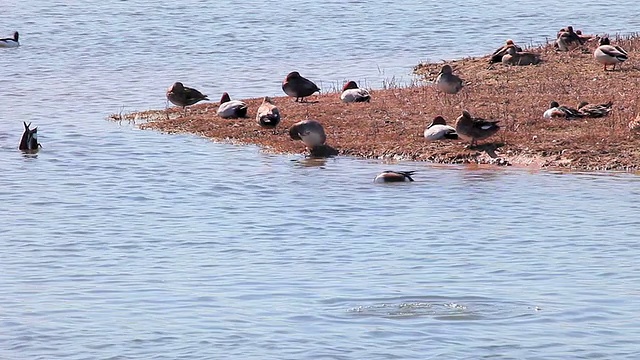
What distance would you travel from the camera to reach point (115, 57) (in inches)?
1342

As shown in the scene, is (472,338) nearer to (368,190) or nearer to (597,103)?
(368,190)

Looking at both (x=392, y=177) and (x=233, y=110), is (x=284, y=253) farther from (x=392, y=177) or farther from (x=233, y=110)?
(x=233, y=110)

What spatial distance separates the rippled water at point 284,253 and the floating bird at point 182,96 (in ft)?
3.29

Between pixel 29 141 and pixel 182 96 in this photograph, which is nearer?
pixel 29 141

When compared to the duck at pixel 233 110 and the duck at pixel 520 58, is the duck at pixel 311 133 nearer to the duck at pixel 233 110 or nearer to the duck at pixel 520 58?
the duck at pixel 233 110

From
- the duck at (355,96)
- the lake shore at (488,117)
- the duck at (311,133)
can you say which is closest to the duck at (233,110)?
the lake shore at (488,117)

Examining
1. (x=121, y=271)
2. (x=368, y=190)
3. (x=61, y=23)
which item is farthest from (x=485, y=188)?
(x=61, y=23)

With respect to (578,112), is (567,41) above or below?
above

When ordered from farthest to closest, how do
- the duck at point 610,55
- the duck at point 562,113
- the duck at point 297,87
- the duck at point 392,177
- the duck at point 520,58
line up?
the duck at point 520,58
the duck at point 610,55
the duck at point 297,87
the duck at point 562,113
the duck at point 392,177

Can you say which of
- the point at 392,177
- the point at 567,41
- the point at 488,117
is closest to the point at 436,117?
the point at 488,117

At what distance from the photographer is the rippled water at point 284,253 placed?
11109 mm

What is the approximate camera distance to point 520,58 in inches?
1013

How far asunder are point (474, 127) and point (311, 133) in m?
2.44

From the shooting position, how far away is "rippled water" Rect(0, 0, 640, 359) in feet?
36.4
